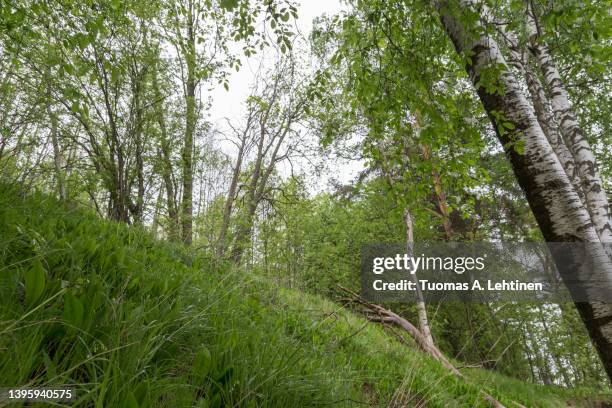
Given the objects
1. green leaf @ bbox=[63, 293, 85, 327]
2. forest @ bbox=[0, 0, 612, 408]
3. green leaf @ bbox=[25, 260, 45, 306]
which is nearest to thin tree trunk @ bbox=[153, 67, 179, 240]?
forest @ bbox=[0, 0, 612, 408]

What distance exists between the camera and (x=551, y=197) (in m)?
2.62

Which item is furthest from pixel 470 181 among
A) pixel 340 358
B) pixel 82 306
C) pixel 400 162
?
pixel 82 306

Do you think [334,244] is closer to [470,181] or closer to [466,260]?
[466,260]

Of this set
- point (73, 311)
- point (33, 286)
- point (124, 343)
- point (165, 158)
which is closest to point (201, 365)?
point (124, 343)

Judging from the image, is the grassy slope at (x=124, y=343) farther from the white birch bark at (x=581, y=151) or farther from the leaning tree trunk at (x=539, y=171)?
the white birch bark at (x=581, y=151)

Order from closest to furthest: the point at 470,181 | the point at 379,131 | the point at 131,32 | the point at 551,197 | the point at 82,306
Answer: the point at 82,306, the point at 551,197, the point at 379,131, the point at 470,181, the point at 131,32

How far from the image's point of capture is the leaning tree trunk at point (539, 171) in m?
2.51

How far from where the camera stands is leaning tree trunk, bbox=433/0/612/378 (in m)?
2.51

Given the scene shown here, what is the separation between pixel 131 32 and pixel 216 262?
17.9ft

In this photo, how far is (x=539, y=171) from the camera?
267 cm

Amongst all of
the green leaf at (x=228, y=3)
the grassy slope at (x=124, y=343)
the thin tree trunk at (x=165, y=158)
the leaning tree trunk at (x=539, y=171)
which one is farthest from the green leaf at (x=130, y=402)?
the thin tree trunk at (x=165, y=158)

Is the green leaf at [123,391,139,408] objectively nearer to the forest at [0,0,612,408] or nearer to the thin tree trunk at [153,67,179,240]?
the forest at [0,0,612,408]

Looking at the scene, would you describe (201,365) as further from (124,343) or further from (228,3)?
(228,3)

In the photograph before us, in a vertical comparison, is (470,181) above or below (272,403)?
above
